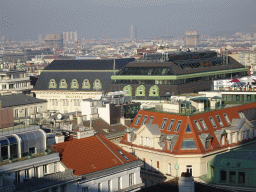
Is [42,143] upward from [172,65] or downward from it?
downward

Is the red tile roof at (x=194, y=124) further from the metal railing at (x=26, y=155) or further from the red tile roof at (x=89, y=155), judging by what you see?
the metal railing at (x=26, y=155)

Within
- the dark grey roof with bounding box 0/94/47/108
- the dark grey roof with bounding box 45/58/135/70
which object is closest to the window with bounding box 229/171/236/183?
the dark grey roof with bounding box 0/94/47/108

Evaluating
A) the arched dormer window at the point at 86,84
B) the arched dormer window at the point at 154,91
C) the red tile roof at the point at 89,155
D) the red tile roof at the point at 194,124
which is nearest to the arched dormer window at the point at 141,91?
the arched dormer window at the point at 154,91

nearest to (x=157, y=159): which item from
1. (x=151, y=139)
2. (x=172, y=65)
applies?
(x=151, y=139)

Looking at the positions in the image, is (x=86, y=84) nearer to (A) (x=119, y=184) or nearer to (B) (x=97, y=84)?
(B) (x=97, y=84)

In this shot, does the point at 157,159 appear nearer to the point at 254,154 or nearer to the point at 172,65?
the point at 254,154

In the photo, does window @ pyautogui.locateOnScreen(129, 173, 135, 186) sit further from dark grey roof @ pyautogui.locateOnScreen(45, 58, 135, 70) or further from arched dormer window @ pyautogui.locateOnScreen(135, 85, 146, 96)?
dark grey roof @ pyautogui.locateOnScreen(45, 58, 135, 70)
